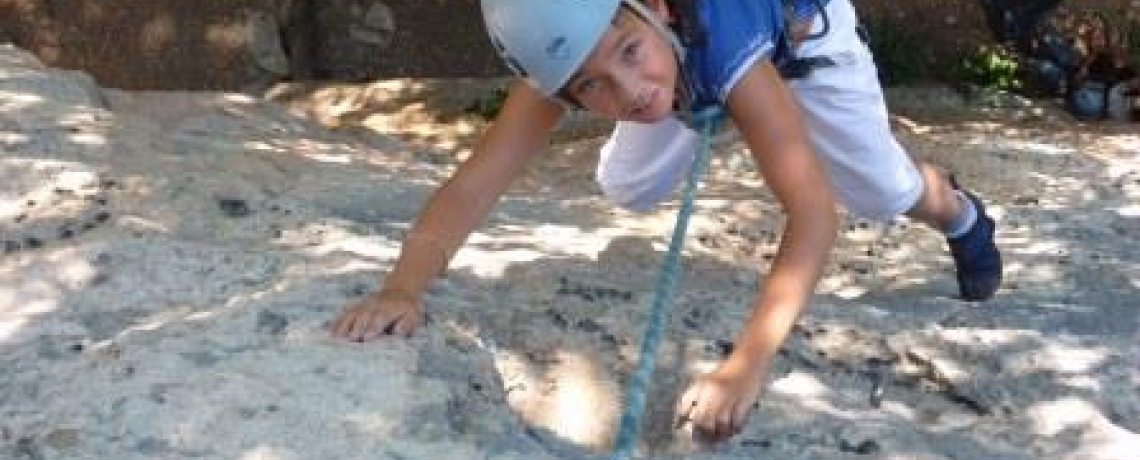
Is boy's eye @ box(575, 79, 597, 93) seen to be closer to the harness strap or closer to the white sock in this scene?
the harness strap

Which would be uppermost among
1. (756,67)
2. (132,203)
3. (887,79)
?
(756,67)

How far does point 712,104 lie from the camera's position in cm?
244

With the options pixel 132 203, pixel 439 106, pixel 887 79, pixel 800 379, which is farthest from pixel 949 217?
pixel 887 79

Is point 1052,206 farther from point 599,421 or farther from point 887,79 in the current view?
point 887,79

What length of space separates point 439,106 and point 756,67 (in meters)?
4.29

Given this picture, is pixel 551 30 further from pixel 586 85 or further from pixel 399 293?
pixel 399 293

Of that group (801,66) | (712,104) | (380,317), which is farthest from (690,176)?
(380,317)

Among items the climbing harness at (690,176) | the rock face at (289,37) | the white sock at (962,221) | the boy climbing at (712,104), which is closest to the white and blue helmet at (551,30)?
the boy climbing at (712,104)

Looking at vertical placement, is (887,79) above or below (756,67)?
below

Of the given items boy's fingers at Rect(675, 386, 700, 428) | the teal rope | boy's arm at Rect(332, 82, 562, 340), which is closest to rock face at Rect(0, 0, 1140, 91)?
boy's arm at Rect(332, 82, 562, 340)

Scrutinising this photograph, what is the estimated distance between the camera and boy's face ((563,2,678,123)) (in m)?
2.21

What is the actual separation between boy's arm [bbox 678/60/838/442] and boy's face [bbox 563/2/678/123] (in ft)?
0.50

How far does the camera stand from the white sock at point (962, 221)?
3150 mm

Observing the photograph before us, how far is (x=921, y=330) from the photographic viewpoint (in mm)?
2662
